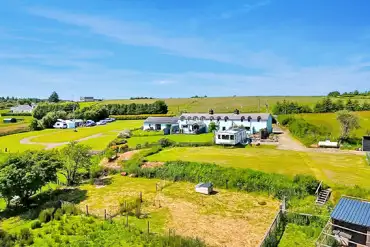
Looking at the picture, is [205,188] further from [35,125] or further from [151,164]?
[35,125]

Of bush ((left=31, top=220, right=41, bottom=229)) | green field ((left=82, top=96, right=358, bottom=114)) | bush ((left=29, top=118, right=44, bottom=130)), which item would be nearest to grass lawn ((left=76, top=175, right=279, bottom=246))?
bush ((left=31, top=220, right=41, bottom=229))

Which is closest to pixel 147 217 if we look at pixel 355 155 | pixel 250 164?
pixel 250 164

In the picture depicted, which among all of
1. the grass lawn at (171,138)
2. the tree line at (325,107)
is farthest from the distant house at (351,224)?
the tree line at (325,107)

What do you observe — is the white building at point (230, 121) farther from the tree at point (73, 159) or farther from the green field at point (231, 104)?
the green field at point (231, 104)

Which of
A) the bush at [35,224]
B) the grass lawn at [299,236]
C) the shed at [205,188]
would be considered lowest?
the bush at [35,224]

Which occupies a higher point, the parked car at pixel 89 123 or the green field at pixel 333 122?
the green field at pixel 333 122

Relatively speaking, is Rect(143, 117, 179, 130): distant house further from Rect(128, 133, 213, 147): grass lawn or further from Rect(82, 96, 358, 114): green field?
Rect(82, 96, 358, 114): green field

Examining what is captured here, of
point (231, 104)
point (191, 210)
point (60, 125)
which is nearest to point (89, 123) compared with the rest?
point (60, 125)

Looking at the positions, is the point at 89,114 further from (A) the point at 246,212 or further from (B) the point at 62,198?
(A) the point at 246,212
